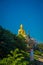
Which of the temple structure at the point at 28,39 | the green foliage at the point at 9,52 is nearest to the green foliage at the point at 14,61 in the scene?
the green foliage at the point at 9,52

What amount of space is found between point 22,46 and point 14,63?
300 cm

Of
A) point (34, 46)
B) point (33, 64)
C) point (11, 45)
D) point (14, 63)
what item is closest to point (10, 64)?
point (14, 63)

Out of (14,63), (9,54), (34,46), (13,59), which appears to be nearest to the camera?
(14,63)

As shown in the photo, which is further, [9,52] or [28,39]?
[28,39]

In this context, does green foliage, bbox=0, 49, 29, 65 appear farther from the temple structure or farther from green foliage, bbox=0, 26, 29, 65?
the temple structure

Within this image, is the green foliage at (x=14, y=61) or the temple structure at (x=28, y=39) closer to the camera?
the green foliage at (x=14, y=61)

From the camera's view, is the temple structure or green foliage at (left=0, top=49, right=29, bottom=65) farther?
the temple structure

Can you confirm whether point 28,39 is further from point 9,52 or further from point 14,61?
point 14,61

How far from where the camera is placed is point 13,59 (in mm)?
8539

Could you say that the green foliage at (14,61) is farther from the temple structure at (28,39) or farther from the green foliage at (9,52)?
the temple structure at (28,39)

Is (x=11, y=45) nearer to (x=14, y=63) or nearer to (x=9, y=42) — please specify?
(x=9, y=42)

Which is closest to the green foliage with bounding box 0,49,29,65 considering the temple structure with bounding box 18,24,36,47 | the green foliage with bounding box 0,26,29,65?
the green foliage with bounding box 0,26,29,65

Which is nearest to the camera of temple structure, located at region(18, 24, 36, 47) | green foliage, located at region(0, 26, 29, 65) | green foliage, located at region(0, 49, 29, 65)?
green foliage, located at region(0, 49, 29, 65)

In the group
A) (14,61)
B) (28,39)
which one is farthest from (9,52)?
(28,39)
